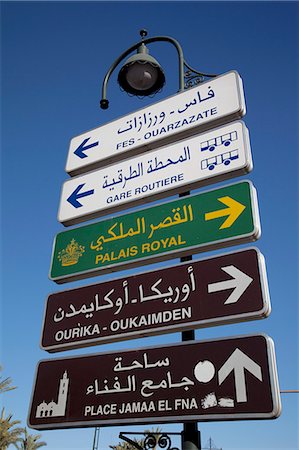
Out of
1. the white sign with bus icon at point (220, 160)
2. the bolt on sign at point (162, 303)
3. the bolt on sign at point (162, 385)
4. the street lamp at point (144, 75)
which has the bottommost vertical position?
the bolt on sign at point (162, 385)

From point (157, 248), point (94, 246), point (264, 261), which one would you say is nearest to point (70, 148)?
point (94, 246)

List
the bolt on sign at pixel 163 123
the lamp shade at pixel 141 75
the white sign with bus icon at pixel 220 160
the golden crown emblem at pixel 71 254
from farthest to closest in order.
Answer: the lamp shade at pixel 141 75
the bolt on sign at pixel 163 123
the golden crown emblem at pixel 71 254
the white sign with bus icon at pixel 220 160

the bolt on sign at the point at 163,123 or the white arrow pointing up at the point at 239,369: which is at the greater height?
the bolt on sign at the point at 163,123

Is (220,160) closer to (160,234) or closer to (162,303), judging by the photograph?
(160,234)

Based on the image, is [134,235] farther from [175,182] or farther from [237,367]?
[237,367]

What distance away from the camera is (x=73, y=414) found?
4.02 meters

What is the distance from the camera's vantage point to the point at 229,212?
4.32 metres

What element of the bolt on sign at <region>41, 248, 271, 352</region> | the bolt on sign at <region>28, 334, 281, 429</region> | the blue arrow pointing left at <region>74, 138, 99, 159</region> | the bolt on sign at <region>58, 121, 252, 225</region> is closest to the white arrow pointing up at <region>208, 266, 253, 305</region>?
the bolt on sign at <region>41, 248, 271, 352</region>

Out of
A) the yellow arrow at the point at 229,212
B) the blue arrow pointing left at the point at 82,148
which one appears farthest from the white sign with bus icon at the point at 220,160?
the blue arrow pointing left at the point at 82,148

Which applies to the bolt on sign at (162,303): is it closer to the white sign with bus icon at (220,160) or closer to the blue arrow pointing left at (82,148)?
the white sign with bus icon at (220,160)

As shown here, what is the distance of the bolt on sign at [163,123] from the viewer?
5359 mm

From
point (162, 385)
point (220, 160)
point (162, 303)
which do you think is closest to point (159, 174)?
point (220, 160)

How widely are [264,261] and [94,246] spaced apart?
6.78 ft

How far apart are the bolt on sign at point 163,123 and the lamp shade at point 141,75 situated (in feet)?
1.77
